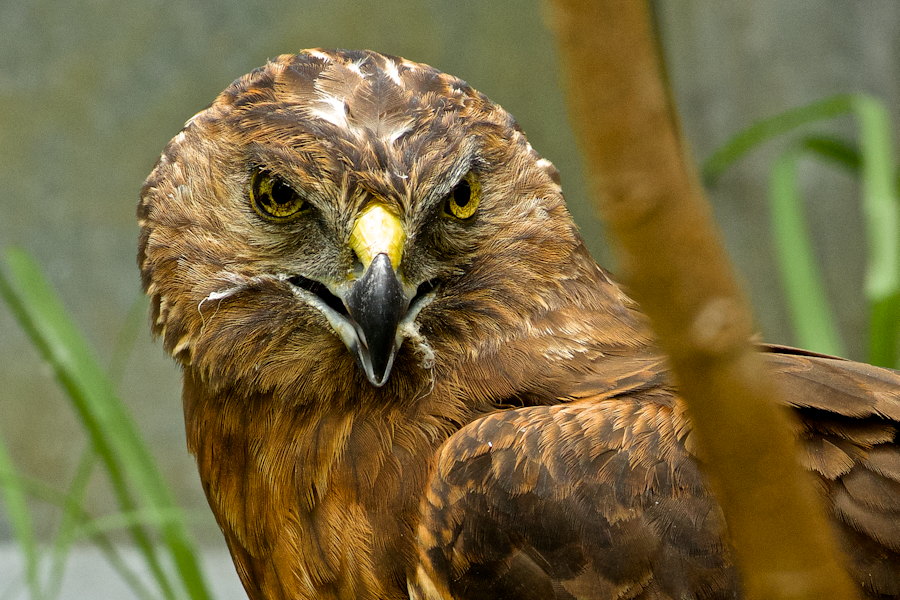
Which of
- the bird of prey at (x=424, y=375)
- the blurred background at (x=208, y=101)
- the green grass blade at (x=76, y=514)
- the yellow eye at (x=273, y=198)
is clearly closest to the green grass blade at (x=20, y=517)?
the green grass blade at (x=76, y=514)

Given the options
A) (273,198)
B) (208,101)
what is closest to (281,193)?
(273,198)

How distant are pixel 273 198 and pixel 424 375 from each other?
0.32 meters

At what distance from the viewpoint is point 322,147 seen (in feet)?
4.12

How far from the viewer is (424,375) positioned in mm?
1315

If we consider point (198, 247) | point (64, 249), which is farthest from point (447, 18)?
point (198, 247)

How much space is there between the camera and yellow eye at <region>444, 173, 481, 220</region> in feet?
4.29

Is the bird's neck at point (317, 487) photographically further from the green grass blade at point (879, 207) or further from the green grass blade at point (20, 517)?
the green grass blade at point (879, 207)

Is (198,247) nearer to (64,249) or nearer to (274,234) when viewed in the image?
(274,234)

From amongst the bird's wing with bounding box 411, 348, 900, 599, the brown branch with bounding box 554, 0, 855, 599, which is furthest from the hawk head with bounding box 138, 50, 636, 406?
the brown branch with bounding box 554, 0, 855, 599

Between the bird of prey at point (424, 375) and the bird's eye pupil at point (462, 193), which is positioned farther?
the bird's eye pupil at point (462, 193)

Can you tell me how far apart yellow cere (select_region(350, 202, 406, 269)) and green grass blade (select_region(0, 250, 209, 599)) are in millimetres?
812

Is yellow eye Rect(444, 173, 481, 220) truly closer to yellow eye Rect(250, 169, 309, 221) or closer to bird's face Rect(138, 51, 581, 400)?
bird's face Rect(138, 51, 581, 400)

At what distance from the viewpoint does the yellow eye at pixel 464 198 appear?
1307 mm

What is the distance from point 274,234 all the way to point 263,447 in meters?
0.30
